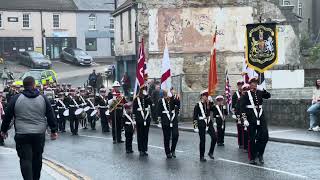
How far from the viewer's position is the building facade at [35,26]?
6612cm

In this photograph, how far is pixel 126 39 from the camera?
39.5m

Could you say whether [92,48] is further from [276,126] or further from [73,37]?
[276,126]

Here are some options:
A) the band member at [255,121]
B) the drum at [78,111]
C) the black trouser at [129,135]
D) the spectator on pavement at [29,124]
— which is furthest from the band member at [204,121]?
the drum at [78,111]

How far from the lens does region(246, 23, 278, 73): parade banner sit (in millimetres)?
20562

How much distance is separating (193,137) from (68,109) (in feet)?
20.7

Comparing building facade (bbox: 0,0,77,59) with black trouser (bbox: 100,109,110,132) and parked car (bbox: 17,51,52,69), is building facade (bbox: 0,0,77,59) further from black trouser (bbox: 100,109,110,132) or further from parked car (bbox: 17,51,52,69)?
black trouser (bbox: 100,109,110,132)

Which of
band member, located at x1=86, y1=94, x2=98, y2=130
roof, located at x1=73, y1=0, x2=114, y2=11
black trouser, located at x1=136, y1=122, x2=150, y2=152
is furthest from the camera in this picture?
roof, located at x1=73, y1=0, x2=114, y2=11

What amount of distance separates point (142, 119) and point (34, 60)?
4244cm

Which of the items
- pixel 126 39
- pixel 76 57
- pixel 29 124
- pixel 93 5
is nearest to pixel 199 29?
pixel 126 39

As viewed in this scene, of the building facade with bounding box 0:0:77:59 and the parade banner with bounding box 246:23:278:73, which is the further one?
the building facade with bounding box 0:0:77:59

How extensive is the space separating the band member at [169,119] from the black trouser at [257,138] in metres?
2.33

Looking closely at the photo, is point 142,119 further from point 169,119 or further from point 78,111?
point 78,111

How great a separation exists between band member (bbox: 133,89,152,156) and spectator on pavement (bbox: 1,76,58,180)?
6.31 meters

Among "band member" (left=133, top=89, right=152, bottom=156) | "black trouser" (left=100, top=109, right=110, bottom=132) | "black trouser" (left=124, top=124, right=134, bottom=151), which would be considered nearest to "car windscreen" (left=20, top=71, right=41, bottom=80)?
"black trouser" (left=100, top=109, right=110, bottom=132)
